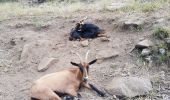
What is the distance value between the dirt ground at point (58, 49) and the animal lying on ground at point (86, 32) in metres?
0.16

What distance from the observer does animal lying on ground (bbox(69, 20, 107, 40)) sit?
9352mm

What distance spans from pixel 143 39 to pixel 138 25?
61 cm

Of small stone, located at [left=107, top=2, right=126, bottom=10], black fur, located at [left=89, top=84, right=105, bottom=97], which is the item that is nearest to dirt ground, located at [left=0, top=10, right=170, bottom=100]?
black fur, located at [left=89, top=84, right=105, bottom=97]

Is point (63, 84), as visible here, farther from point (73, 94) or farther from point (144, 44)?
point (144, 44)

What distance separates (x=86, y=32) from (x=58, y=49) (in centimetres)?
82

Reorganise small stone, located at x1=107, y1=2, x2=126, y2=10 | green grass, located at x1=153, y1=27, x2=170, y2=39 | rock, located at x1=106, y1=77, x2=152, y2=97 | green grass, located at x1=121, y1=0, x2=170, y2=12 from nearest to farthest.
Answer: rock, located at x1=106, y1=77, x2=152, y2=97, green grass, located at x1=153, y1=27, x2=170, y2=39, green grass, located at x1=121, y1=0, x2=170, y2=12, small stone, located at x1=107, y1=2, x2=126, y2=10

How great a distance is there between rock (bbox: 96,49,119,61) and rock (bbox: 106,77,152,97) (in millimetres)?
1097

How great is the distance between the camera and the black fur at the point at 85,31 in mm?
9359

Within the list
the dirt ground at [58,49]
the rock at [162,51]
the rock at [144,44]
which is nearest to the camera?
the dirt ground at [58,49]

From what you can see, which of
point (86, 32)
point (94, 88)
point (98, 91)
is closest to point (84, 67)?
point (94, 88)

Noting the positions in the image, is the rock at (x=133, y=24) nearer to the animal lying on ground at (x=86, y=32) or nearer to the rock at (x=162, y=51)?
the animal lying on ground at (x=86, y=32)

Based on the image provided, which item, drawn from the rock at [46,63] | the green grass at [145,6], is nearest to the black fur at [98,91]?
the rock at [46,63]

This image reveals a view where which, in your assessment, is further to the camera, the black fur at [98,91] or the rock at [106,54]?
the rock at [106,54]

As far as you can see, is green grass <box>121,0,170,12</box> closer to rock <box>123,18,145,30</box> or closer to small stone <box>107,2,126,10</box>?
small stone <box>107,2,126,10</box>
